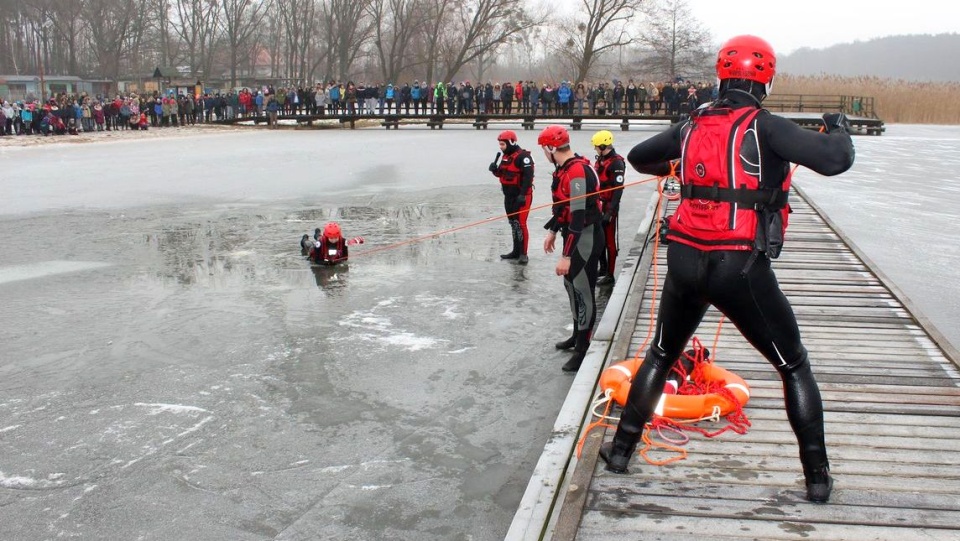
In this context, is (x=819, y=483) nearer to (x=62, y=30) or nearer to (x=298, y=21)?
(x=298, y=21)

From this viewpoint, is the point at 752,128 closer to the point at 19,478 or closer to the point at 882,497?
the point at 882,497

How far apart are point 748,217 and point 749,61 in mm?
596

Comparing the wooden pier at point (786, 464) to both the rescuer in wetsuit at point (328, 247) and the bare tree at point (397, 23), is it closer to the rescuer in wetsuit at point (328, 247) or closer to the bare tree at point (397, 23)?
the rescuer in wetsuit at point (328, 247)

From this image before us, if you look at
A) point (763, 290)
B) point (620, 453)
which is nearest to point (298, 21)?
point (620, 453)

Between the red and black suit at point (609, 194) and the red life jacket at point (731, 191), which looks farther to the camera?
the red and black suit at point (609, 194)

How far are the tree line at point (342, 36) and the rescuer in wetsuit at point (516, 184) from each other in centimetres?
4347

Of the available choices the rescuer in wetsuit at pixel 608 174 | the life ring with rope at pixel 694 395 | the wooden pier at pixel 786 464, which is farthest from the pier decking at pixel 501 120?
the life ring with rope at pixel 694 395

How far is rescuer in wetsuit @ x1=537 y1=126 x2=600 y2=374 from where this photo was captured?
5.79 metres

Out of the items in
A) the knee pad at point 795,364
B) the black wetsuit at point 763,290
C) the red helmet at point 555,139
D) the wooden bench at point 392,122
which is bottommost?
the knee pad at point 795,364

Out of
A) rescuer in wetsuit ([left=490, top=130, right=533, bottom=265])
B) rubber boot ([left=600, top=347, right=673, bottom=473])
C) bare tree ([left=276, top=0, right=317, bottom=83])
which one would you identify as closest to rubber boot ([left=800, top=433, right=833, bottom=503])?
rubber boot ([left=600, top=347, right=673, bottom=473])

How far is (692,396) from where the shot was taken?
406 cm

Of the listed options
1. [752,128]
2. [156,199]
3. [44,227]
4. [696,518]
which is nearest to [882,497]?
[696,518]

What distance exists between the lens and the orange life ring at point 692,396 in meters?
4.05

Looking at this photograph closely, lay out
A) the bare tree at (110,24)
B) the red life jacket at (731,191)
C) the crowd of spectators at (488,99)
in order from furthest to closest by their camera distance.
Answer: the bare tree at (110,24) < the crowd of spectators at (488,99) < the red life jacket at (731,191)
